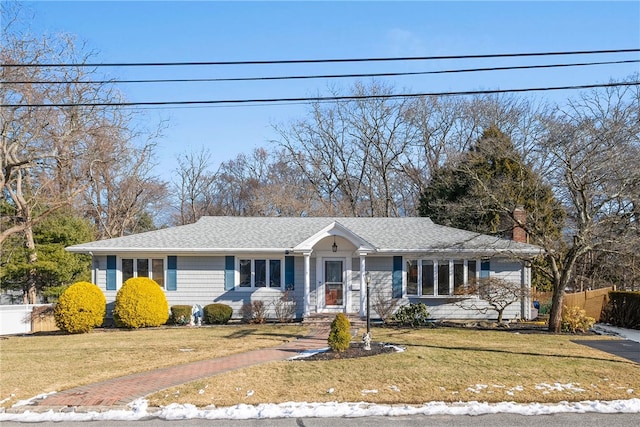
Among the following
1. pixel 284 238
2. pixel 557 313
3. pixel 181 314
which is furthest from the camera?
pixel 284 238

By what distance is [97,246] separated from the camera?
19.2m

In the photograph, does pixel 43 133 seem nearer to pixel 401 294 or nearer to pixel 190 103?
pixel 190 103

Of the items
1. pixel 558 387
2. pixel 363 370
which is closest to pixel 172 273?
pixel 363 370

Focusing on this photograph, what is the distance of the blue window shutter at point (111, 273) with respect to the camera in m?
19.4

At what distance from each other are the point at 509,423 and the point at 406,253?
39.1 feet

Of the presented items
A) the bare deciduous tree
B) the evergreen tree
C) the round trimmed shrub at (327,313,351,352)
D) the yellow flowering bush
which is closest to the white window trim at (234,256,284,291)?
the bare deciduous tree

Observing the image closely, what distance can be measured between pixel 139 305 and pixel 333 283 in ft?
22.6

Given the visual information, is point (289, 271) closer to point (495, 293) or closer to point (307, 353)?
point (495, 293)

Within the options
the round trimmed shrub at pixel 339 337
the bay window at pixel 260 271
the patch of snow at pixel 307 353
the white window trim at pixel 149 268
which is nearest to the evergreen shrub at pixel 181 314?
the white window trim at pixel 149 268

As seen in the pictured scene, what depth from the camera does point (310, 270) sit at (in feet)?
66.1

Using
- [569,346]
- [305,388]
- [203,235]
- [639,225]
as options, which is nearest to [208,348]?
[305,388]

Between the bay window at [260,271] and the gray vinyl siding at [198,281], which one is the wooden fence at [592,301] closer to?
the bay window at [260,271]

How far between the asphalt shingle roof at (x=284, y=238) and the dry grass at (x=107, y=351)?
299 centimetres

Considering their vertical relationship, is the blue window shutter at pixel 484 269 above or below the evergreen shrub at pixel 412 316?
above
